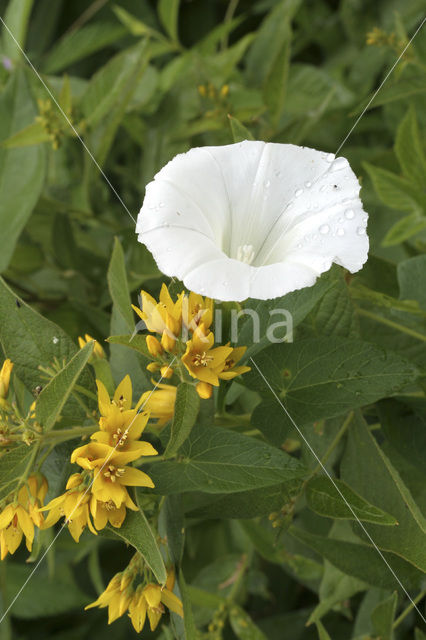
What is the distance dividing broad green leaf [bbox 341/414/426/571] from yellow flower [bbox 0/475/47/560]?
0.33m

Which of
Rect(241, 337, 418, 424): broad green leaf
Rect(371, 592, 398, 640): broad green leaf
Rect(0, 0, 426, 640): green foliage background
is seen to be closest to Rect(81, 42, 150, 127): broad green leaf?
Rect(0, 0, 426, 640): green foliage background

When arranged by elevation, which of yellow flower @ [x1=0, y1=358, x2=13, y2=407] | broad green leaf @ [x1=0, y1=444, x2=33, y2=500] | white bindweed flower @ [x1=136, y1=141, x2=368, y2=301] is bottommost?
broad green leaf @ [x1=0, y1=444, x2=33, y2=500]

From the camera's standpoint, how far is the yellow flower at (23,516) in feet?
2.04

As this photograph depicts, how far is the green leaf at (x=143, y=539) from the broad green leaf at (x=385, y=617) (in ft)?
1.08

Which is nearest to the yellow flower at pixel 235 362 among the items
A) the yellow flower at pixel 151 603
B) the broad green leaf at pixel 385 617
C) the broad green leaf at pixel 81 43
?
the yellow flower at pixel 151 603

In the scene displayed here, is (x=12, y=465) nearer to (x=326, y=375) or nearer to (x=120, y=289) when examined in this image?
(x=120, y=289)

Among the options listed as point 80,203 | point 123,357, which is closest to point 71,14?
point 80,203

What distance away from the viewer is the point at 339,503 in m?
0.66

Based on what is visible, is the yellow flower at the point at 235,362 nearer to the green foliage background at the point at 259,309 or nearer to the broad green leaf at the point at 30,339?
the green foliage background at the point at 259,309

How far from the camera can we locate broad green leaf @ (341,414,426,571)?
26.1 inches

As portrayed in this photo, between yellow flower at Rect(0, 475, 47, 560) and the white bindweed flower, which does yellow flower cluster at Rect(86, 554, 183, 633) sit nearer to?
yellow flower at Rect(0, 475, 47, 560)

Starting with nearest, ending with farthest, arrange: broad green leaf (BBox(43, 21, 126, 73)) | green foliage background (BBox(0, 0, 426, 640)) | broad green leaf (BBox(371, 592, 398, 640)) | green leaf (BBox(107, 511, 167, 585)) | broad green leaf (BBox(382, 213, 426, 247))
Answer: green leaf (BBox(107, 511, 167, 585)) → green foliage background (BBox(0, 0, 426, 640)) → broad green leaf (BBox(371, 592, 398, 640)) → broad green leaf (BBox(382, 213, 426, 247)) → broad green leaf (BBox(43, 21, 126, 73))

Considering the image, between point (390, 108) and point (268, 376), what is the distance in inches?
32.7

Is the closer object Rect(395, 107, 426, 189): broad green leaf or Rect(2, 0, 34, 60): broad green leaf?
Rect(395, 107, 426, 189): broad green leaf
